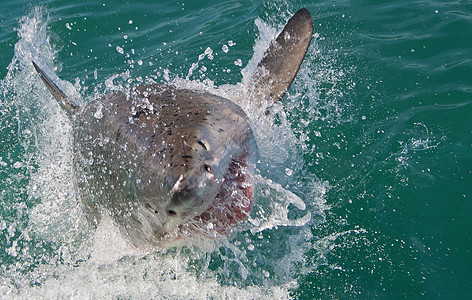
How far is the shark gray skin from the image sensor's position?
235 centimetres

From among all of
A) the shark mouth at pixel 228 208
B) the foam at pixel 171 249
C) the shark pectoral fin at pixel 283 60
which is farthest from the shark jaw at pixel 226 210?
the shark pectoral fin at pixel 283 60

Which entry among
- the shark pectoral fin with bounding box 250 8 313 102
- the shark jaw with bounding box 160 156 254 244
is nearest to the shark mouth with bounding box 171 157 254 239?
the shark jaw with bounding box 160 156 254 244

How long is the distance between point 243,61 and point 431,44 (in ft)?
7.03

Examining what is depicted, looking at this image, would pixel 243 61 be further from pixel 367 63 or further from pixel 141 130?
pixel 141 130

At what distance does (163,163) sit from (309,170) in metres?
1.87

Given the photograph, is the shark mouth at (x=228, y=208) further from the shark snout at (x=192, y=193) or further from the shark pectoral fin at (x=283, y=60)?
the shark pectoral fin at (x=283, y=60)

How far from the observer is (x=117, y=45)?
6590 mm

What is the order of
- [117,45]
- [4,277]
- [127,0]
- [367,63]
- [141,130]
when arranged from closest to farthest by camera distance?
[141,130], [4,277], [367,63], [117,45], [127,0]

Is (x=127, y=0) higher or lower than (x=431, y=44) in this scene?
higher

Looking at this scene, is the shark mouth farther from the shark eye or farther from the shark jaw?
the shark eye

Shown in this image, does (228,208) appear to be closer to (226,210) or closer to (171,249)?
(226,210)

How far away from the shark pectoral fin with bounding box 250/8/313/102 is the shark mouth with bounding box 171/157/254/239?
4.43 ft

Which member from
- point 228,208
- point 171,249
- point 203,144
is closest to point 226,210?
point 228,208

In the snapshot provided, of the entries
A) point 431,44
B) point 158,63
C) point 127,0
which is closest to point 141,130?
point 158,63
